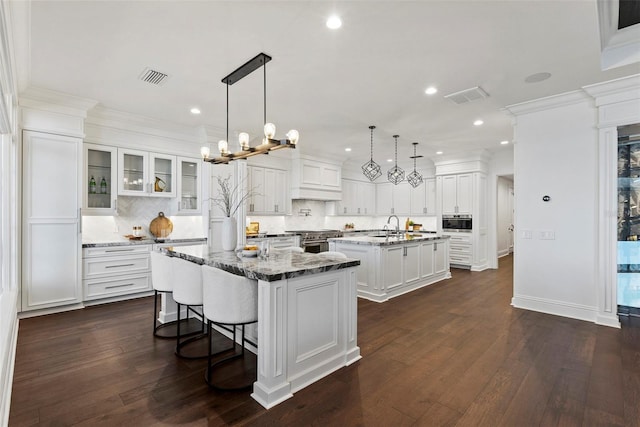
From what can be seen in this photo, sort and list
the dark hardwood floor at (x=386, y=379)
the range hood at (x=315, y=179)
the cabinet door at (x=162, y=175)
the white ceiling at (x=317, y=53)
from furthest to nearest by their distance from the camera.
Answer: the range hood at (x=315, y=179)
the cabinet door at (x=162, y=175)
the white ceiling at (x=317, y=53)
the dark hardwood floor at (x=386, y=379)

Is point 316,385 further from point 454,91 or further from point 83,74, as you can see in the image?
point 83,74

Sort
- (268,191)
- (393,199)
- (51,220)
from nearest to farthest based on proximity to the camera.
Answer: (51,220) < (268,191) < (393,199)

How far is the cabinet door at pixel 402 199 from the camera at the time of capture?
885 centimetres

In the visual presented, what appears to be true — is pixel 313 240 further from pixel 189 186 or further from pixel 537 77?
pixel 537 77

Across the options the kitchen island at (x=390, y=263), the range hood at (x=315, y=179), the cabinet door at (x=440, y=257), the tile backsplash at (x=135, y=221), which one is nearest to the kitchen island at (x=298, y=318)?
the kitchen island at (x=390, y=263)

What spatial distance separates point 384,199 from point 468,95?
576cm

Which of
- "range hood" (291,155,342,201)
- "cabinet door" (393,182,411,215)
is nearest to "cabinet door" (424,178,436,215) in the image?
"cabinet door" (393,182,411,215)

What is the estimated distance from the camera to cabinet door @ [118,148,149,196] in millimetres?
4656

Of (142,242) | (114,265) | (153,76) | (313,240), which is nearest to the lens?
(153,76)

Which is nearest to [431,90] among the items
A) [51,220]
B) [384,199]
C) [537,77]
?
[537,77]

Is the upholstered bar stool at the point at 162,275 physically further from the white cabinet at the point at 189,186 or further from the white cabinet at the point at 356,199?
the white cabinet at the point at 356,199

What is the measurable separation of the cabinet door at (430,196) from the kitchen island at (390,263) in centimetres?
268

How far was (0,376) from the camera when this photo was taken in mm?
1788

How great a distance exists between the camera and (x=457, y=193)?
754 cm
